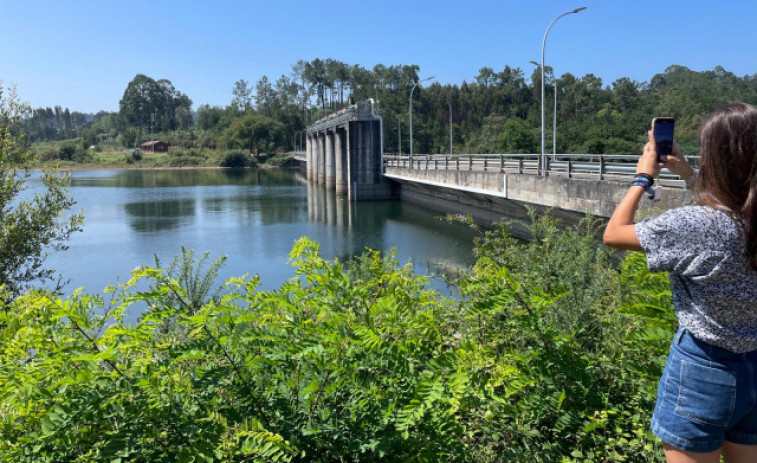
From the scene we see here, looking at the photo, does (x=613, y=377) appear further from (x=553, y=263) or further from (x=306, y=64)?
(x=306, y=64)

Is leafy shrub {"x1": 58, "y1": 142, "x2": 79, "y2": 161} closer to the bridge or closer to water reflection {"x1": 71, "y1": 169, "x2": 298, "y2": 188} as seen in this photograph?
water reflection {"x1": 71, "y1": 169, "x2": 298, "y2": 188}

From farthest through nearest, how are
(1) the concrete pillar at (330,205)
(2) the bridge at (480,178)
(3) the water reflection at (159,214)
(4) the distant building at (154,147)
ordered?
(4) the distant building at (154,147)
(1) the concrete pillar at (330,205)
(3) the water reflection at (159,214)
(2) the bridge at (480,178)

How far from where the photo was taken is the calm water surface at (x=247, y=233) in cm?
2139

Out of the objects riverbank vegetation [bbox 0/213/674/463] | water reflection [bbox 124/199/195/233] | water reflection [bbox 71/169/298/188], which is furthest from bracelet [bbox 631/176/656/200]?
water reflection [bbox 71/169/298/188]

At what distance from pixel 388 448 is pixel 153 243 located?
86.5ft

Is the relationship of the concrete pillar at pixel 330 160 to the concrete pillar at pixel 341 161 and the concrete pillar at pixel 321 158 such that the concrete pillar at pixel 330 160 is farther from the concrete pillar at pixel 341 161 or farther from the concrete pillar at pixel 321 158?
the concrete pillar at pixel 341 161

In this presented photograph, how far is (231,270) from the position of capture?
66.9 ft

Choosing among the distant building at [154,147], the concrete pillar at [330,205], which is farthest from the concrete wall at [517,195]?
the distant building at [154,147]

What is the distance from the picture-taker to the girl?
75.3 inches

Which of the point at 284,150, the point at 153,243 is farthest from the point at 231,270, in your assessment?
the point at 284,150

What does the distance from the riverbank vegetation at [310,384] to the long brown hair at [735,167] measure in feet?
3.23

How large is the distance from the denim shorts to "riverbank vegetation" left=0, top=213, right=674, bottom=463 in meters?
0.80

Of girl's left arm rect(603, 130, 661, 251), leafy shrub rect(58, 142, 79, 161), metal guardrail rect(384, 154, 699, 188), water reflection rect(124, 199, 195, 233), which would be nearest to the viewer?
girl's left arm rect(603, 130, 661, 251)

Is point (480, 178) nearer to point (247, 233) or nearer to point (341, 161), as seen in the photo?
point (247, 233)
